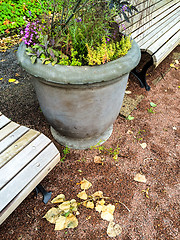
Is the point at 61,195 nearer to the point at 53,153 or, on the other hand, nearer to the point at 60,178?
the point at 60,178

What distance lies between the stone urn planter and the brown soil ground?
0.42 m

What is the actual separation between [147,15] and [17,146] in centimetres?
250

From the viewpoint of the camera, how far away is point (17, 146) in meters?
1.26

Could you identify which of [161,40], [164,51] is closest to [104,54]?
[164,51]

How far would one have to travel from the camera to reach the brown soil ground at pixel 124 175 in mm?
1518

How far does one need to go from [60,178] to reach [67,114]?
650 mm

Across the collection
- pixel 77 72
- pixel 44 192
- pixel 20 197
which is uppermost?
pixel 77 72

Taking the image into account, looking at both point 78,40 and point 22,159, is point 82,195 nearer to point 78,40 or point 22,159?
point 22,159

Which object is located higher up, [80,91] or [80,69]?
[80,69]

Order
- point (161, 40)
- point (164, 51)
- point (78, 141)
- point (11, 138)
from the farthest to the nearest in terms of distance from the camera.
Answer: point (161, 40) → point (164, 51) → point (78, 141) → point (11, 138)

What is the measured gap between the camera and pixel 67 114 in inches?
63.2

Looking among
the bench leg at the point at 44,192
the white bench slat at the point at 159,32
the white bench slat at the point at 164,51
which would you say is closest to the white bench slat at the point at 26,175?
the bench leg at the point at 44,192

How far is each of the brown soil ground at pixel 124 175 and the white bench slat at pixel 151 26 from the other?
71cm

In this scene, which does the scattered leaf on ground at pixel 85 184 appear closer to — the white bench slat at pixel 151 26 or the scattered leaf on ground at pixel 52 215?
the scattered leaf on ground at pixel 52 215
